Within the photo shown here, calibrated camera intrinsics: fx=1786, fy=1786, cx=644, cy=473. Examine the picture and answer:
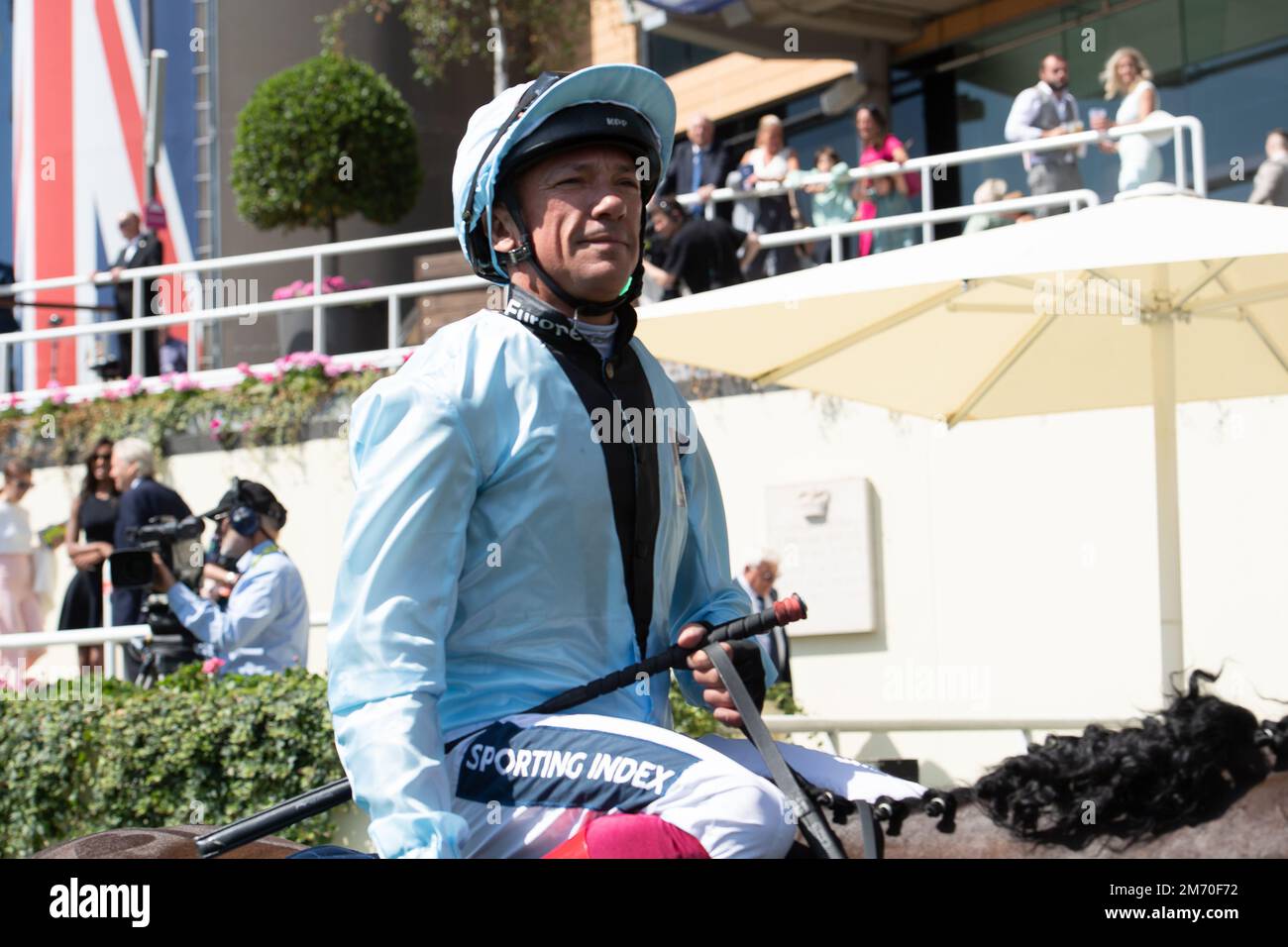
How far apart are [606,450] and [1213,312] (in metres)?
4.25

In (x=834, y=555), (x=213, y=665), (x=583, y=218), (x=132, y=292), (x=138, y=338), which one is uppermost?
(x=132, y=292)

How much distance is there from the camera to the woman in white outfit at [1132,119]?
8.88 meters

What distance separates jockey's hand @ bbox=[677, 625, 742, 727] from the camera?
2.49 meters

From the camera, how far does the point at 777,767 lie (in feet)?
7.87

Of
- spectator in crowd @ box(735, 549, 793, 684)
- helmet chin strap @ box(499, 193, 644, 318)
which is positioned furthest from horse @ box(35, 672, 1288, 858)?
spectator in crowd @ box(735, 549, 793, 684)

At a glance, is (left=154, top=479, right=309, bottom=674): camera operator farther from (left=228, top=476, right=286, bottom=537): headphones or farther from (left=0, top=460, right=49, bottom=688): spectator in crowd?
(left=0, top=460, right=49, bottom=688): spectator in crowd

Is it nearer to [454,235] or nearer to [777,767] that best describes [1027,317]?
[777,767]

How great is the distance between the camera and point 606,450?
255 cm

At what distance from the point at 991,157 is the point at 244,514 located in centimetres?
466

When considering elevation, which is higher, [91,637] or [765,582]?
[765,582]

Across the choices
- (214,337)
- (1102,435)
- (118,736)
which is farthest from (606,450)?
(214,337)

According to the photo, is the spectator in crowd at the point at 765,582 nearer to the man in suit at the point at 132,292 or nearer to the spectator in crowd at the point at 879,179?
the spectator in crowd at the point at 879,179

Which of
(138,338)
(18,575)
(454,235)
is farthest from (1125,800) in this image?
(138,338)

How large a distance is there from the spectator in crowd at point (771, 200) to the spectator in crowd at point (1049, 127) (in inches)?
51.2
